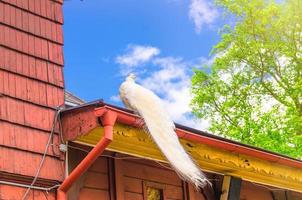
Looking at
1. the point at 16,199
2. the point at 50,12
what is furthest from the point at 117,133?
the point at 50,12

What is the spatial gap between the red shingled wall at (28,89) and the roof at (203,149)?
0.26 metres

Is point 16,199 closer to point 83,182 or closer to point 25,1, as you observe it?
point 83,182

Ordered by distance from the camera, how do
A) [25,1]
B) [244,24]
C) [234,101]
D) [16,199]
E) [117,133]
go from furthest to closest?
[244,24] < [234,101] < [25,1] < [117,133] < [16,199]

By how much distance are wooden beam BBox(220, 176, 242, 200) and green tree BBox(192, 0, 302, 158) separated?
10714mm

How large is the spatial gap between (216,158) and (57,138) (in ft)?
6.03

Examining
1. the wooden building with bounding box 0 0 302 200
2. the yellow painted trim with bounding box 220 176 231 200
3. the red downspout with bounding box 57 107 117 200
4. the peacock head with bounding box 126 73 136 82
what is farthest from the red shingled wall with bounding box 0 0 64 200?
the yellow painted trim with bounding box 220 176 231 200

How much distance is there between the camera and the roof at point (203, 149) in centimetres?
506

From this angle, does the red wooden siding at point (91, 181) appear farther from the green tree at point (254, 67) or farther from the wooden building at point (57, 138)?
the green tree at point (254, 67)

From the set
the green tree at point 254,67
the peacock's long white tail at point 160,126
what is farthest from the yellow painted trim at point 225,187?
the green tree at point 254,67

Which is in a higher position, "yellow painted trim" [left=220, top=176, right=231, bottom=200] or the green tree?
the green tree

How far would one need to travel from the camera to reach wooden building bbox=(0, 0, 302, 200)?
485cm

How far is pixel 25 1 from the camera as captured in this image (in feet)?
18.0

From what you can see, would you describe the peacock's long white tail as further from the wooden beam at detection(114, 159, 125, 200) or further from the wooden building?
the wooden beam at detection(114, 159, 125, 200)

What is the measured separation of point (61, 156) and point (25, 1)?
4.77 ft
